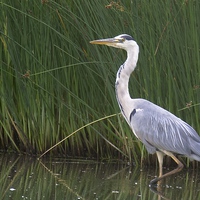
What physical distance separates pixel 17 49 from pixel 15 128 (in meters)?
0.91

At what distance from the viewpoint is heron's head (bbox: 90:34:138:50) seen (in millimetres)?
7566

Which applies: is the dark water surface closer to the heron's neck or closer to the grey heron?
the grey heron

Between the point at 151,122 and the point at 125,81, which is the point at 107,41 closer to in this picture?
the point at 125,81

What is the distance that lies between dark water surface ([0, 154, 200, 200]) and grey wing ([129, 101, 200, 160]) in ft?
1.30

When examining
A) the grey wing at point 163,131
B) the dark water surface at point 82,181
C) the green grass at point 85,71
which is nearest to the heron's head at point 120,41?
the green grass at point 85,71

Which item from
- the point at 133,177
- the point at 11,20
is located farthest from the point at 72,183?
the point at 11,20

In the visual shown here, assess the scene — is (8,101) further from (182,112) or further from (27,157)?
(182,112)

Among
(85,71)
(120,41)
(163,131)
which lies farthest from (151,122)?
(85,71)

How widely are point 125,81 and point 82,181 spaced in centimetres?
107

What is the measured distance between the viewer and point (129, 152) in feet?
Result: 27.4

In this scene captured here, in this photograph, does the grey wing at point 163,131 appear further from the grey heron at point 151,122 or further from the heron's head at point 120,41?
the heron's head at point 120,41

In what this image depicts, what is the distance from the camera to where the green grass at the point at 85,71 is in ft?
26.0

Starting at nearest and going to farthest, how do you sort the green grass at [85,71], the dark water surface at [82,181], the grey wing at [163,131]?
the dark water surface at [82,181] < the grey wing at [163,131] < the green grass at [85,71]

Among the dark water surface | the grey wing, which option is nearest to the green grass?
the dark water surface
